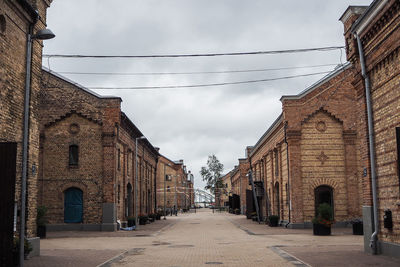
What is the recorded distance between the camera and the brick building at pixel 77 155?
2925 cm

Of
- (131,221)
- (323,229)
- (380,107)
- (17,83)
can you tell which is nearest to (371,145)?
(380,107)

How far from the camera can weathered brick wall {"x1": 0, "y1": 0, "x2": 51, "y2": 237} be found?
1291 centimetres

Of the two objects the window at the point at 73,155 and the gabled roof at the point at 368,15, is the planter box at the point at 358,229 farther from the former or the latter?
the window at the point at 73,155

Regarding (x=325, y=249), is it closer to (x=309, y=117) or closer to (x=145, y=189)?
(x=309, y=117)

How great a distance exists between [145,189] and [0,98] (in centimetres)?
3574

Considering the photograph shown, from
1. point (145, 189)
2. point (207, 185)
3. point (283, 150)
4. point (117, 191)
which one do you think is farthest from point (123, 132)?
point (207, 185)

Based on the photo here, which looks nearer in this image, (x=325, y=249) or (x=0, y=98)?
(x=0, y=98)


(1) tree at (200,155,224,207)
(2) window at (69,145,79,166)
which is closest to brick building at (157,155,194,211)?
(1) tree at (200,155,224,207)

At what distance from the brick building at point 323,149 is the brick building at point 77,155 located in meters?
11.1

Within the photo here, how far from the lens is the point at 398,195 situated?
12.6 m

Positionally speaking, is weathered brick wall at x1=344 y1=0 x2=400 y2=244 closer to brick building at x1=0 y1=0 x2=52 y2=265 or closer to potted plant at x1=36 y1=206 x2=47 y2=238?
brick building at x1=0 y1=0 x2=52 y2=265

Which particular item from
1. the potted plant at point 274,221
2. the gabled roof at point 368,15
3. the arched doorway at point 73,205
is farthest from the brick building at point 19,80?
the potted plant at point 274,221

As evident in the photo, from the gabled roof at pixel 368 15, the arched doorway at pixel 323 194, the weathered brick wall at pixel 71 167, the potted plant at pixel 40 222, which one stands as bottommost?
the potted plant at pixel 40 222

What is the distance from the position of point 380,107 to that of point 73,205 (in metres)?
21.2
